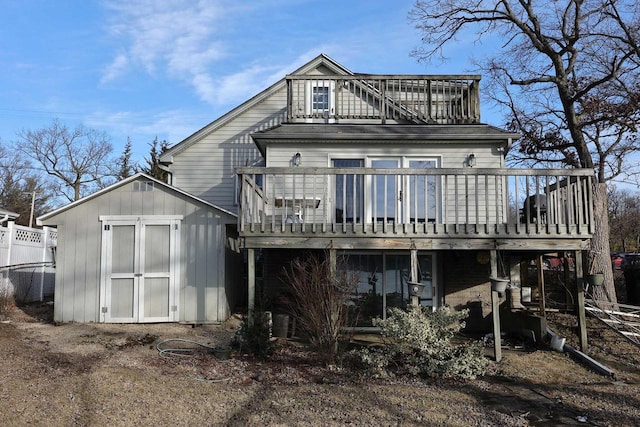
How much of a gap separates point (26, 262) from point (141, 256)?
20.6 ft

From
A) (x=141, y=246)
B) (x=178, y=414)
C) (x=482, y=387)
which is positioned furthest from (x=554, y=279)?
(x=178, y=414)

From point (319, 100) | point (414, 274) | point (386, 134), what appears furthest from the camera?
point (319, 100)

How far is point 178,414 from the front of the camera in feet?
17.1

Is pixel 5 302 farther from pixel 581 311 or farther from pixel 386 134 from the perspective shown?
pixel 581 311

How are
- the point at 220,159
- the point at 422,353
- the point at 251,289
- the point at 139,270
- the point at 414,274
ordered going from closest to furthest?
1. the point at 422,353
2. the point at 414,274
3. the point at 251,289
4. the point at 139,270
5. the point at 220,159

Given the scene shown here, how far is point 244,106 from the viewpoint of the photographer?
47.8 feet

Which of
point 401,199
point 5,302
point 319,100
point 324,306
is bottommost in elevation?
point 5,302

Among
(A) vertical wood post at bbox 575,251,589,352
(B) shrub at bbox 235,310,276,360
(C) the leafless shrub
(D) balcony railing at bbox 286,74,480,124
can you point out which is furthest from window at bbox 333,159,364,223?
(A) vertical wood post at bbox 575,251,589,352

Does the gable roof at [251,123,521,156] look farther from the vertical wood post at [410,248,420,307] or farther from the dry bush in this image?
the dry bush

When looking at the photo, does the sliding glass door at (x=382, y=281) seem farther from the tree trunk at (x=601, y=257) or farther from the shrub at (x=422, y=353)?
the tree trunk at (x=601, y=257)

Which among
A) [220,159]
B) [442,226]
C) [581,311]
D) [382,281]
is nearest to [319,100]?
[220,159]

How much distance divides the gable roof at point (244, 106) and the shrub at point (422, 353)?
881cm

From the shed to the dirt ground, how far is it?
4.85 ft

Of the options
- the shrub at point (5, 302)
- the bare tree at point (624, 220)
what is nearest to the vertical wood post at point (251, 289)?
the shrub at point (5, 302)
